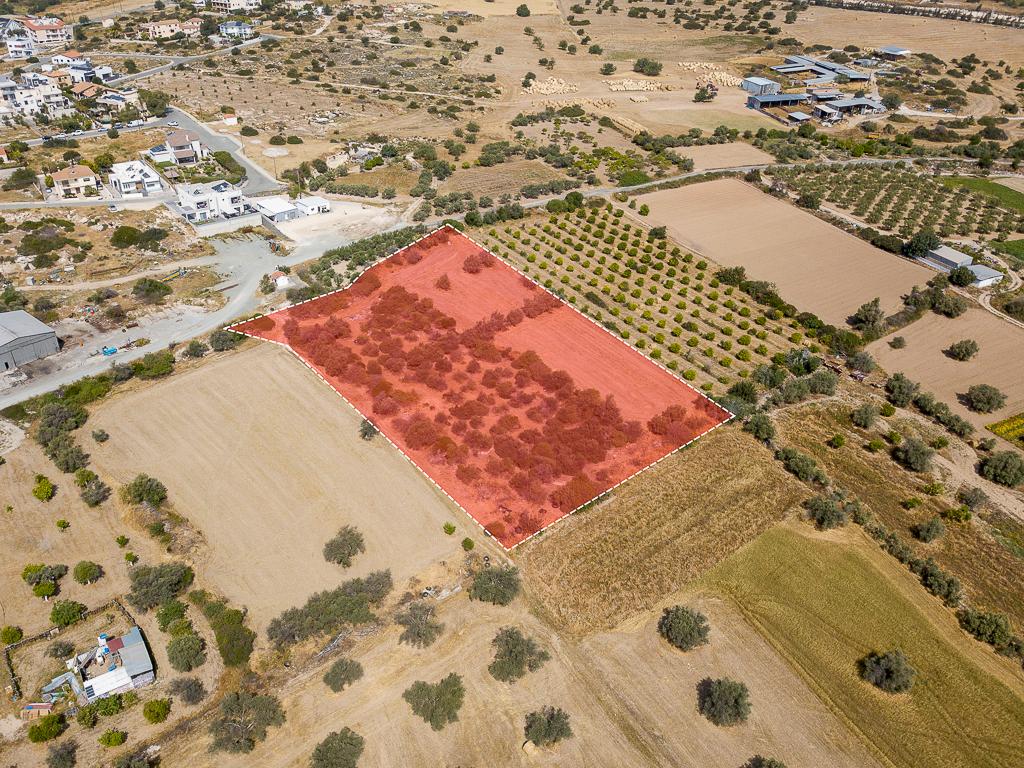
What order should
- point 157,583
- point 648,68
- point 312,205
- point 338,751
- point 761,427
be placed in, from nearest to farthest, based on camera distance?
1. point 338,751
2. point 157,583
3. point 761,427
4. point 312,205
5. point 648,68

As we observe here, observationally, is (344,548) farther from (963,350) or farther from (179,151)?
(179,151)

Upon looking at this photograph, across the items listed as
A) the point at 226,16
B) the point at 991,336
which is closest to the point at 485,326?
the point at 991,336

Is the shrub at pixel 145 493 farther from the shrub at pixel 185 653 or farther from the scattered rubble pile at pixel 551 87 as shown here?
the scattered rubble pile at pixel 551 87

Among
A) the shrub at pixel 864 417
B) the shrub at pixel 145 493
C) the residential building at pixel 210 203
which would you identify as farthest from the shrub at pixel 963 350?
the residential building at pixel 210 203

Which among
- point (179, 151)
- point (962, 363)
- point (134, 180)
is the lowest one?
point (962, 363)

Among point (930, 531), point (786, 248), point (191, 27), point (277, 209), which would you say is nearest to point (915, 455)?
point (930, 531)

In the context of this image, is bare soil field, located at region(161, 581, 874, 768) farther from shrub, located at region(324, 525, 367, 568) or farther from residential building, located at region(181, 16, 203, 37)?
residential building, located at region(181, 16, 203, 37)
